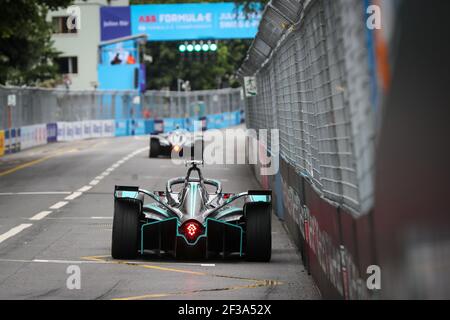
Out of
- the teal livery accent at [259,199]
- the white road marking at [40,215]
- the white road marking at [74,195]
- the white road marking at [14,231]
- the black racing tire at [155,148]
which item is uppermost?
the teal livery accent at [259,199]

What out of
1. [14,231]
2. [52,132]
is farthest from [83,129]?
[14,231]

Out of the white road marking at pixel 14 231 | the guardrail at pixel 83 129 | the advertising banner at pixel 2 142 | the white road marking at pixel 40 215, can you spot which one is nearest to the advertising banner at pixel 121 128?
the guardrail at pixel 83 129

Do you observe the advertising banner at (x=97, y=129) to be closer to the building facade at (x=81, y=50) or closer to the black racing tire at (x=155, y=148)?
the building facade at (x=81, y=50)

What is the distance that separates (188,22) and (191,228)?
1964 inches

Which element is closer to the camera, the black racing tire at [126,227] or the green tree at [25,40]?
the black racing tire at [126,227]

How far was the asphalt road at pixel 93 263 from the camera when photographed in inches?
365

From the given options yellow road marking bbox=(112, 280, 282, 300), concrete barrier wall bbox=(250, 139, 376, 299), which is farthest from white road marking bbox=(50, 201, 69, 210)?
yellow road marking bbox=(112, 280, 282, 300)

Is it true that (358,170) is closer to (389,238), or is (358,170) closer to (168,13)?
(389,238)

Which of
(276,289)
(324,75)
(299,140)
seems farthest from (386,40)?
(299,140)

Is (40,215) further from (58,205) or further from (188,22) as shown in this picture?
(188,22)

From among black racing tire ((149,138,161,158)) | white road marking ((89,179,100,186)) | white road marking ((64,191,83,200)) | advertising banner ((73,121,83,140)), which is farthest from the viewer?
advertising banner ((73,121,83,140))

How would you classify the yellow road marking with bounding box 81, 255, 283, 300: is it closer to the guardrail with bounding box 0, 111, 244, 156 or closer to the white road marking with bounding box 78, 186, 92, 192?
the white road marking with bounding box 78, 186, 92, 192

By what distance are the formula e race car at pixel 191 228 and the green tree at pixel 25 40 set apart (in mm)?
21519

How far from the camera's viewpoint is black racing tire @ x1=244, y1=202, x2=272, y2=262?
443 inches
